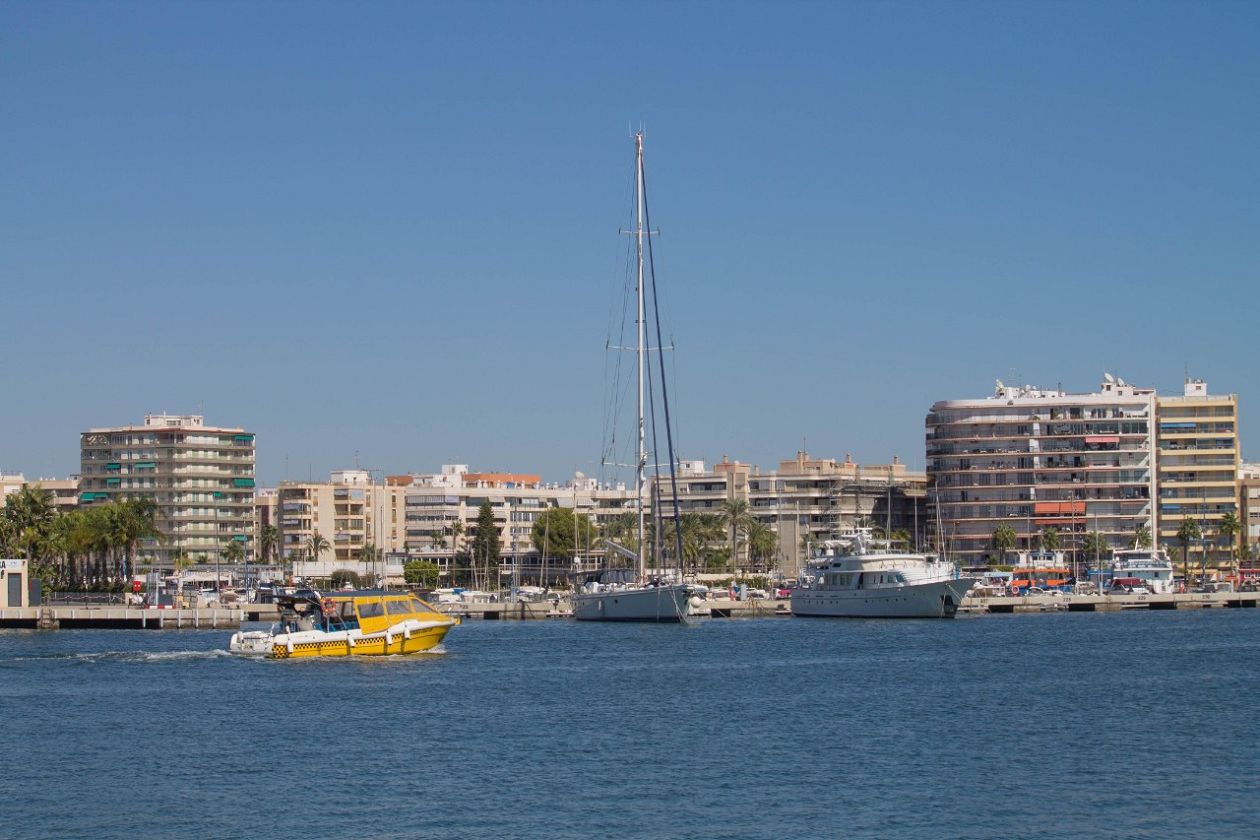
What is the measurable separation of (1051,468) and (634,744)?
448 ft

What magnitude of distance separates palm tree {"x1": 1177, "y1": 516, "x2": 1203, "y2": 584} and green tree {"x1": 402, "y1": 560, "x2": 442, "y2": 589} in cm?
7561

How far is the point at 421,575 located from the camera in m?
186

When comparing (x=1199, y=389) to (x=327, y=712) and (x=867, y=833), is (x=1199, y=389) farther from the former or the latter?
(x=867, y=833)

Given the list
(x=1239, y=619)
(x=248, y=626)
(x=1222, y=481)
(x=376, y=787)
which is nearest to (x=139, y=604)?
(x=248, y=626)

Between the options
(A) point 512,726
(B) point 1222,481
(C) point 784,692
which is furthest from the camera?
(B) point 1222,481

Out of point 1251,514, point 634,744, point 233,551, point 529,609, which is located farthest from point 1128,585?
point 634,744

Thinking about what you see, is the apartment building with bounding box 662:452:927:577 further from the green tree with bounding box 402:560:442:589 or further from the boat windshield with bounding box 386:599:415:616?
the boat windshield with bounding box 386:599:415:616

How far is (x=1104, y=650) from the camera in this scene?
86.5 metres

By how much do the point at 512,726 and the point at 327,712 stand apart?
6.97 meters

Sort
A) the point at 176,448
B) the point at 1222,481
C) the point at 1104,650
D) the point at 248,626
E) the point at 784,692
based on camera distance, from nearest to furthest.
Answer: the point at 784,692
the point at 1104,650
the point at 248,626
the point at 1222,481
the point at 176,448

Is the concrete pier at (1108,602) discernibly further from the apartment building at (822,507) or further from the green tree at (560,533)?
the green tree at (560,533)

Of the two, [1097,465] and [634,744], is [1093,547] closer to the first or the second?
[1097,465]

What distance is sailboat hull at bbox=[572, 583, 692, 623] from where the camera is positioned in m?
106

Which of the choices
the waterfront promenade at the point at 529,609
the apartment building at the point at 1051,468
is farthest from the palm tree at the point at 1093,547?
the waterfront promenade at the point at 529,609
